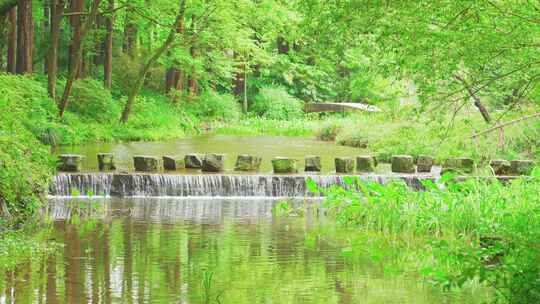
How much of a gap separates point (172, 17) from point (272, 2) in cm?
311

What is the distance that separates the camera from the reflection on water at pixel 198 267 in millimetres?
9602

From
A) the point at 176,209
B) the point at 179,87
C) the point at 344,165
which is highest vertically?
the point at 179,87

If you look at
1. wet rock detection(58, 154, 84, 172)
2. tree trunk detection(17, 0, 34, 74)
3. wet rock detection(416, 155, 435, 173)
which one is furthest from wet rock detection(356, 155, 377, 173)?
tree trunk detection(17, 0, 34, 74)

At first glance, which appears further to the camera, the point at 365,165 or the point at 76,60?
the point at 76,60

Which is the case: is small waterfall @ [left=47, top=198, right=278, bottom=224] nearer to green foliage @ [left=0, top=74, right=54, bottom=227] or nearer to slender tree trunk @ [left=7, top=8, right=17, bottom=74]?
green foliage @ [left=0, top=74, right=54, bottom=227]

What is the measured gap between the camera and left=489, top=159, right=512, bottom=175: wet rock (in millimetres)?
20625

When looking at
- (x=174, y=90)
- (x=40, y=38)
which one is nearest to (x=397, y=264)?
(x=174, y=90)

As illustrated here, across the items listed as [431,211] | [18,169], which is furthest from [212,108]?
[431,211]

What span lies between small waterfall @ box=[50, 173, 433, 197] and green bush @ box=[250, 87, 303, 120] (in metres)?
24.9

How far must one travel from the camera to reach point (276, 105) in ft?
148

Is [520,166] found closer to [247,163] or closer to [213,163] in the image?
[247,163]

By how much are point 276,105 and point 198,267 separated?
34180 mm

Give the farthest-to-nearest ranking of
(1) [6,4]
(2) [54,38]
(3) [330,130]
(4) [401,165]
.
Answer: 1. (3) [330,130]
2. (2) [54,38]
3. (4) [401,165]
4. (1) [6,4]

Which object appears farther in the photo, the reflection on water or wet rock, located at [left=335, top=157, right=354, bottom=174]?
wet rock, located at [left=335, top=157, right=354, bottom=174]
